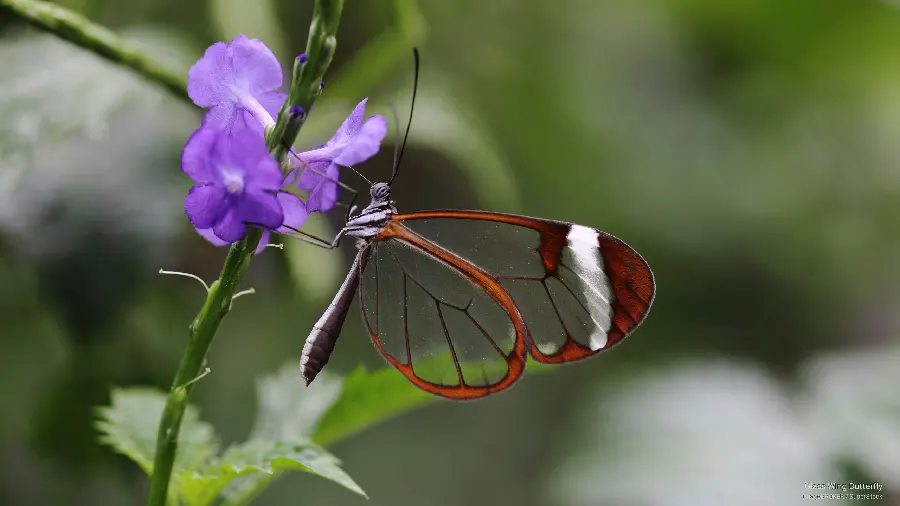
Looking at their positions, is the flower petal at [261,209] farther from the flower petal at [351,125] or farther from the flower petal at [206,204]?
the flower petal at [351,125]

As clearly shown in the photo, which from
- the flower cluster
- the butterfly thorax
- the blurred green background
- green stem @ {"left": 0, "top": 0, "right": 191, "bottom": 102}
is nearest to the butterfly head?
the butterfly thorax

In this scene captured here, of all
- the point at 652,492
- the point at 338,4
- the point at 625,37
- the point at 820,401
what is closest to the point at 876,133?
the point at 625,37

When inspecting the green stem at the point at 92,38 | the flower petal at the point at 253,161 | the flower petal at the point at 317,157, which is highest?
the green stem at the point at 92,38

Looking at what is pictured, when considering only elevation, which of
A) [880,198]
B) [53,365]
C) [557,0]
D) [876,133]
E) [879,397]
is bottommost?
[53,365]

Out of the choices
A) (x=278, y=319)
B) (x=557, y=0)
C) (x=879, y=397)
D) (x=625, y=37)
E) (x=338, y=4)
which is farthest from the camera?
(x=625, y=37)

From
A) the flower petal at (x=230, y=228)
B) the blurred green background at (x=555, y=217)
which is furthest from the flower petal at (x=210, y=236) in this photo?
the blurred green background at (x=555, y=217)

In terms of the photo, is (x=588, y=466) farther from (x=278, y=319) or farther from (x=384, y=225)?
(x=384, y=225)
